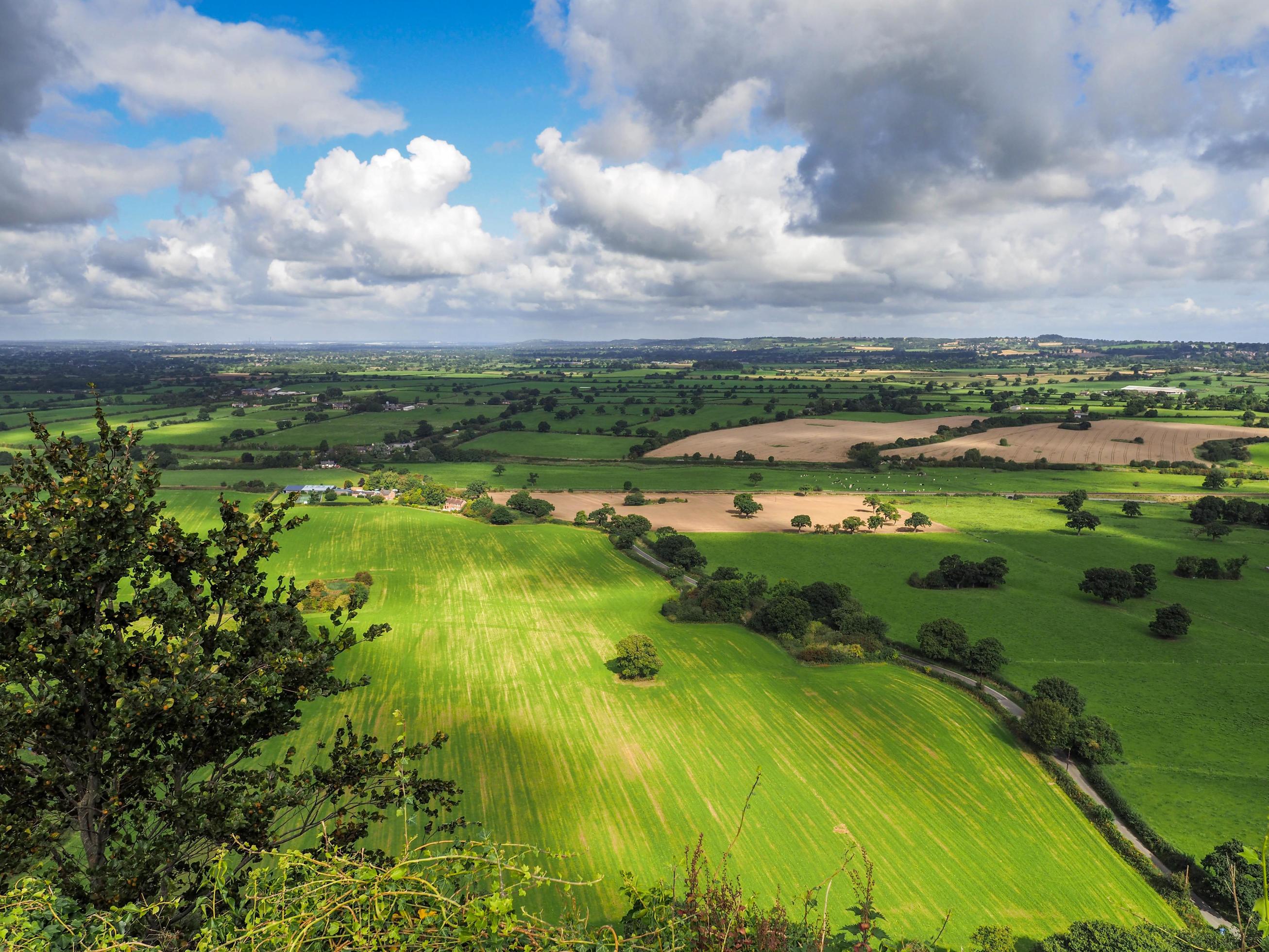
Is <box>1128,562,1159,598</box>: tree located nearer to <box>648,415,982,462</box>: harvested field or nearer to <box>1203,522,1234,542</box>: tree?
<box>1203,522,1234,542</box>: tree

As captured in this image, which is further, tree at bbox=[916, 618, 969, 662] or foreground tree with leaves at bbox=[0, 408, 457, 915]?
tree at bbox=[916, 618, 969, 662]

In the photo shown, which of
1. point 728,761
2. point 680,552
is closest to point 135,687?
point 728,761

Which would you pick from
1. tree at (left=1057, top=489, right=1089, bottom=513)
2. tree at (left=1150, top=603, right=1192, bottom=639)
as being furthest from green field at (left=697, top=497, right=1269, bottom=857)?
tree at (left=1057, top=489, right=1089, bottom=513)

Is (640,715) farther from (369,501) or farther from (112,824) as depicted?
(369,501)

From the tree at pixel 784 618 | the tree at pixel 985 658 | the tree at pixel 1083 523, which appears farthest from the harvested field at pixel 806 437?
the tree at pixel 985 658

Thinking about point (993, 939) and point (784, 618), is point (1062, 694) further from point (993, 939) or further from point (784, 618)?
point (993, 939)

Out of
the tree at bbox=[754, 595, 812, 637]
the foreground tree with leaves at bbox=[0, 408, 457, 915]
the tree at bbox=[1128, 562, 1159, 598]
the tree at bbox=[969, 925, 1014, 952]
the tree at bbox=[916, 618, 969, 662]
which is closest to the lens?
the foreground tree with leaves at bbox=[0, 408, 457, 915]

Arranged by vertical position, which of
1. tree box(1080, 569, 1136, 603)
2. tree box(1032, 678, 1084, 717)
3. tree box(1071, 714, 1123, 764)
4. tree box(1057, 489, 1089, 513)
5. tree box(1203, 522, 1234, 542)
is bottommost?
tree box(1071, 714, 1123, 764)
